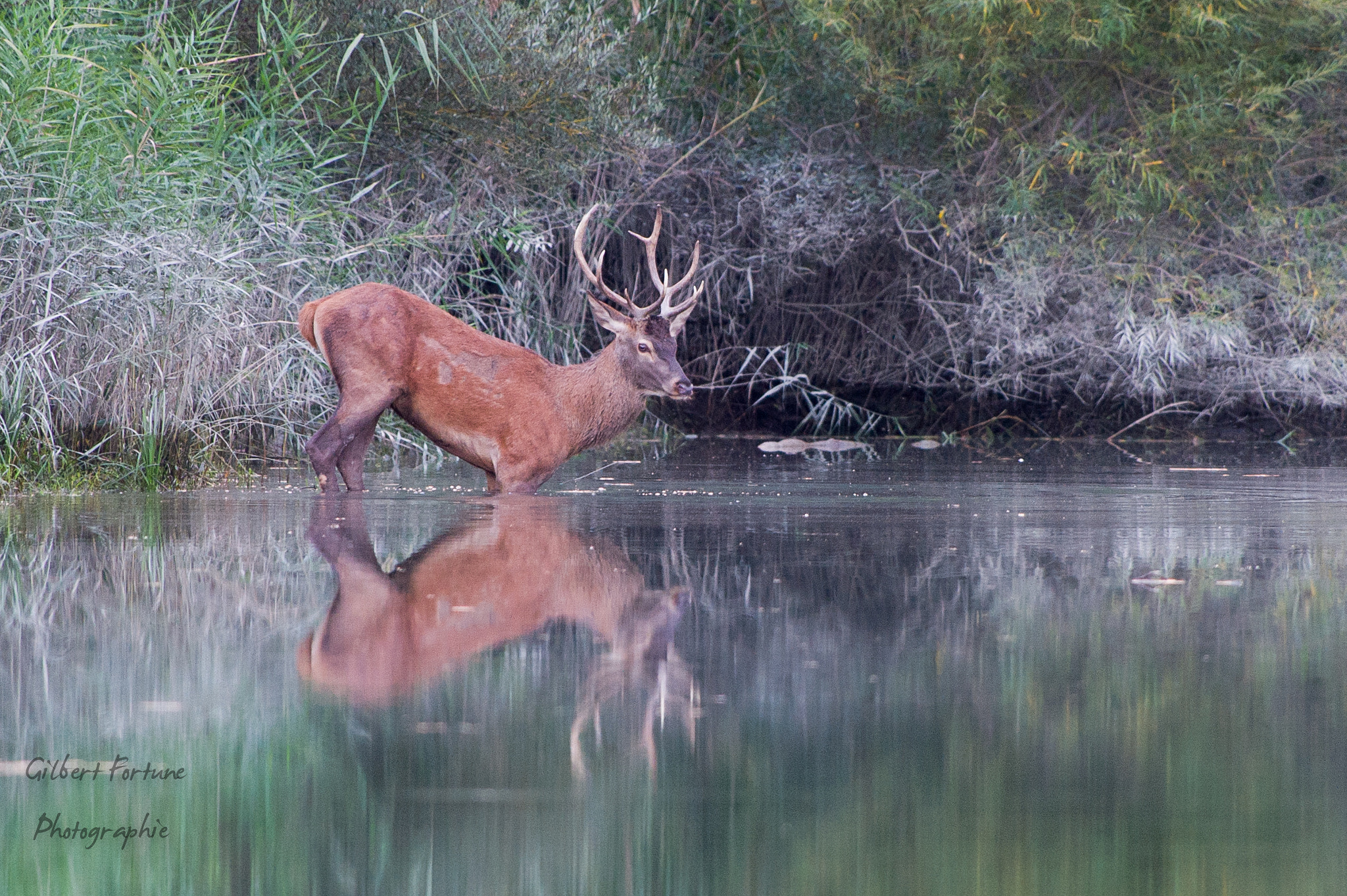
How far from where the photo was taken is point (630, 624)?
404 centimetres

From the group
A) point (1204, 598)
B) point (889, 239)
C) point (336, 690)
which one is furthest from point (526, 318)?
point (336, 690)

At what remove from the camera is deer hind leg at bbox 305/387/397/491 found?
309 inches

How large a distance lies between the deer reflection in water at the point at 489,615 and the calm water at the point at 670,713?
0.02 meters

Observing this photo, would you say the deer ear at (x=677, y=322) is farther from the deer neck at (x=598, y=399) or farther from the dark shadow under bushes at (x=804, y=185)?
the dark shadow under bushes at (x=804, y=185)

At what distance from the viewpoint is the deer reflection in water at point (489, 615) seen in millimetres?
3301

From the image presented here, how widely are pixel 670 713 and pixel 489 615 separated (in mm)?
1037

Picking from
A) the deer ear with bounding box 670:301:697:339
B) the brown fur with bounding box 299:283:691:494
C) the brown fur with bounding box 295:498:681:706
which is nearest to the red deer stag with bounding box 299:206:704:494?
the brown fur with bounding box 299:283:691:494

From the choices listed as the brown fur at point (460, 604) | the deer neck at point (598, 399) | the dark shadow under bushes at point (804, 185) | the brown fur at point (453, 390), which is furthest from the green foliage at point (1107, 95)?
the brown fur at point (460, 604)

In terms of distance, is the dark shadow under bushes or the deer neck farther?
the dark shadow under bushes

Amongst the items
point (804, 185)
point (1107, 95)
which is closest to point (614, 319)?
point (804, 185)

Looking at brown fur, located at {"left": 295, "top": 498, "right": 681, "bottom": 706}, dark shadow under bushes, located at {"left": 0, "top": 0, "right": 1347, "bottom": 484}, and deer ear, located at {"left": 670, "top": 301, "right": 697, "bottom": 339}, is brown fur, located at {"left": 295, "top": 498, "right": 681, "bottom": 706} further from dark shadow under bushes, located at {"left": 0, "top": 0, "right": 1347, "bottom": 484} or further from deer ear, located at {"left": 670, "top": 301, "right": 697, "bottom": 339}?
dark shadow under bushes, located at {"left": 0, "top": 0, "right": 1347, "bottom": 484}

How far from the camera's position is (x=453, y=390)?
8047 millimetres

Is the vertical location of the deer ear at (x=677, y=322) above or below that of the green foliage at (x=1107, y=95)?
below

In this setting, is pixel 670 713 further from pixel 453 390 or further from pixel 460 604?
pixel 453 390
